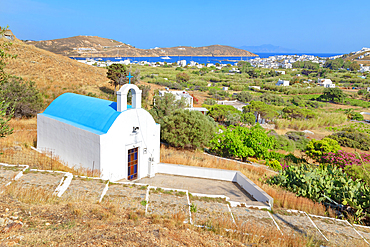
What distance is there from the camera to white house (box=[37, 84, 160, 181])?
9992mm

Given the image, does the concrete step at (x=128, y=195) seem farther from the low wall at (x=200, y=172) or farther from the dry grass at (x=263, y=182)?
the dry grass at (x=263, y=182)

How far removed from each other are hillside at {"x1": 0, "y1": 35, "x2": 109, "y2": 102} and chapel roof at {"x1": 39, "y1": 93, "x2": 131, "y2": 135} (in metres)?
15.8

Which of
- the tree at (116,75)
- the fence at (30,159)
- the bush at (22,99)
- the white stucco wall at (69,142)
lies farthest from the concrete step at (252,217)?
the tree at (116,75)

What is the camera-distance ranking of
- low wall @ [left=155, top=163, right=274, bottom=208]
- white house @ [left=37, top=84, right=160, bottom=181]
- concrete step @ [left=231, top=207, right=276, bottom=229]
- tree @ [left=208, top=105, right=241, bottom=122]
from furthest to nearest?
tree @ [left=208, top=105, right=241, bottom=122] → low wall @ [left=155, top=163, right=274, bottom=208] → white house @ [left=37, top=84, right=160, bottom=181] → concrete step @ [left=231, top=207, right=276, bottom=229]

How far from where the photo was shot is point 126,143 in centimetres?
1066

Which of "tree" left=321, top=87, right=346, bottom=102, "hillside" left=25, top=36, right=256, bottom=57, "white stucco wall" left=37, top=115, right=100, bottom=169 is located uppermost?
"hillside" left=25, top=36, right=256, bottom=57

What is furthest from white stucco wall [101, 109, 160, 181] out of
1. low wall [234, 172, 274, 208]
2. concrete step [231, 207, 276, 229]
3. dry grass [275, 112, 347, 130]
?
dry grass [275, 112, 347, 130]

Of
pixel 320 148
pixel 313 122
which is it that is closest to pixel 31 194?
pixel 320 148

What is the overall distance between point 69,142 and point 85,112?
4.82 feet

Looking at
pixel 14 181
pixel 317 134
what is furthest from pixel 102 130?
pixel 317 134

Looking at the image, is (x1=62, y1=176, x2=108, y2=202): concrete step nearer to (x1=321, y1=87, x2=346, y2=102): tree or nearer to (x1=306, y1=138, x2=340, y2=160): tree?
(x1=306, y1=138, x2=340, y2=160): tree

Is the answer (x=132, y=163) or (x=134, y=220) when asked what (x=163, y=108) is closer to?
(x=132, y=163)

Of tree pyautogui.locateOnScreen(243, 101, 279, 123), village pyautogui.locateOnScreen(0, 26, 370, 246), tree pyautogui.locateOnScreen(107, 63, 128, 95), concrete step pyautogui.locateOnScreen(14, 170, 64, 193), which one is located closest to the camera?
village pyautogui.locateOnScreen(0, 26, 370, 246)

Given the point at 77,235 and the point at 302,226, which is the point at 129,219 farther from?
the point at 302,226
